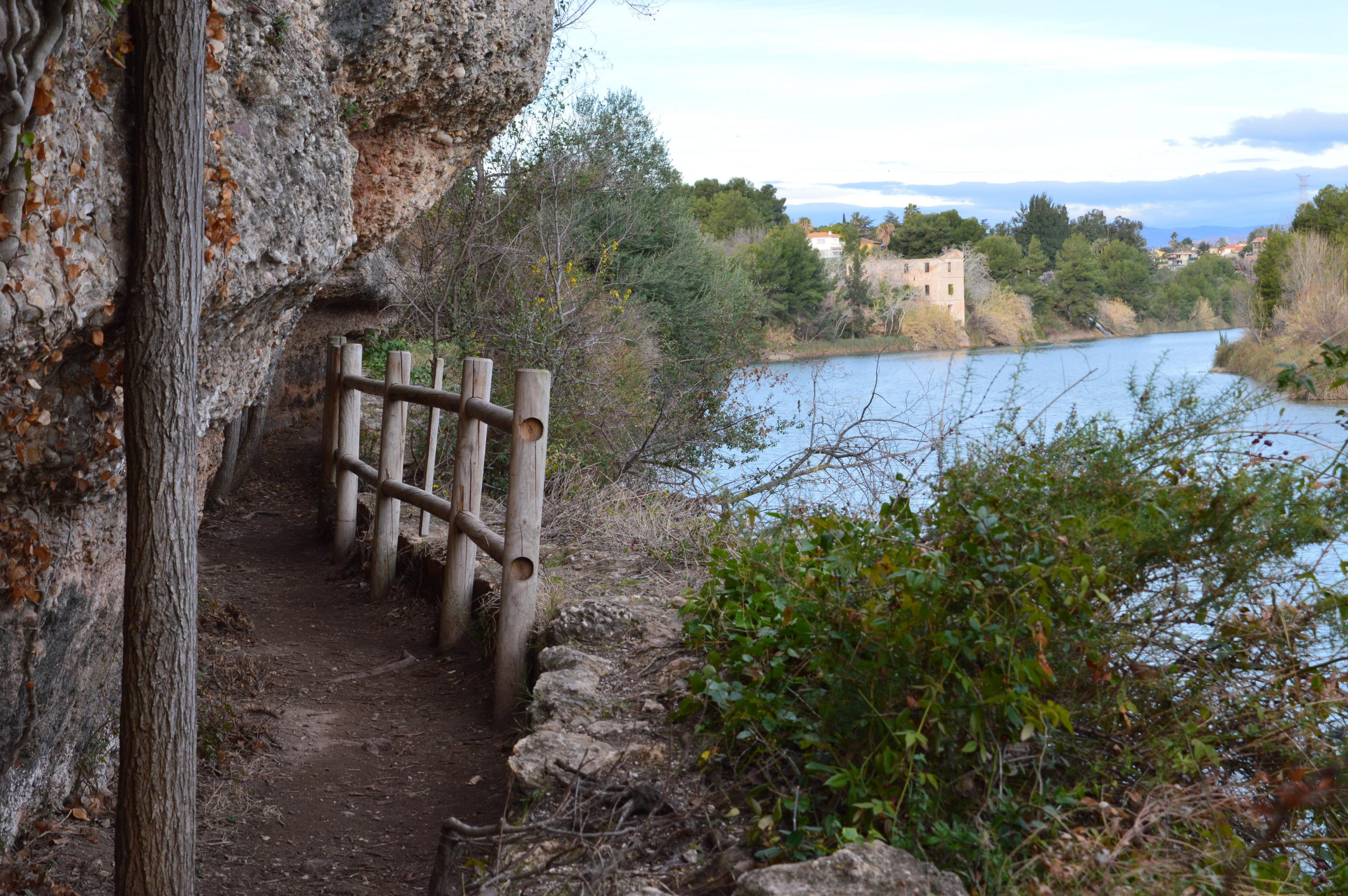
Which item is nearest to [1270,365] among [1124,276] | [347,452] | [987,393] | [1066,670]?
[987,393]

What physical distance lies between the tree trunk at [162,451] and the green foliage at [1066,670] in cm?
165

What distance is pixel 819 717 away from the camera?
9.82 ft

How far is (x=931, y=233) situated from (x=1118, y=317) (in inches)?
662

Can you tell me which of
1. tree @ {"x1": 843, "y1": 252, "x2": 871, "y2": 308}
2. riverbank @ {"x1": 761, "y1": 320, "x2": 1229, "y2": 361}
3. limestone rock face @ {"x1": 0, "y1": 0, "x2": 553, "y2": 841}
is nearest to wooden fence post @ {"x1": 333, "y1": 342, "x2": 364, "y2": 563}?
limestone rock face @ {"x1": 0, "y1": 0, "x2": 553, "y2": 841}

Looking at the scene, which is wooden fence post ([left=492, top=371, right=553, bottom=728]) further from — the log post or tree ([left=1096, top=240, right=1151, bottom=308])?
tree ([left=1096, top=240, right=1151, bottom=308])

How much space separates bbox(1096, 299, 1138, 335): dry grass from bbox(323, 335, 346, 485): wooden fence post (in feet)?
39.4

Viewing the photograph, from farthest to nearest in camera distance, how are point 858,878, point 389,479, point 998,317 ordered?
point 998,317 < point 389,479 < point 858,878

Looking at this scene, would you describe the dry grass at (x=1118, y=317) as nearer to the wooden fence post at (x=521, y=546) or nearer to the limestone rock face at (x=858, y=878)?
the wooden fence post at (x=521, y=546)

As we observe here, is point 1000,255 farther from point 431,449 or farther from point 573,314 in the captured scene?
point 431,449

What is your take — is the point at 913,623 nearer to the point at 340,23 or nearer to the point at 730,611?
the point at 730,611

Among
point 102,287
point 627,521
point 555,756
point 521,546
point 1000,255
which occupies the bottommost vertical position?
point 555,756

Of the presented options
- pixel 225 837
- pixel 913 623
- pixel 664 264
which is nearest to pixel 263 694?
pixel 225 837

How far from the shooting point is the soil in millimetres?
3699

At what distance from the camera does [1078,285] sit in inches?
765
